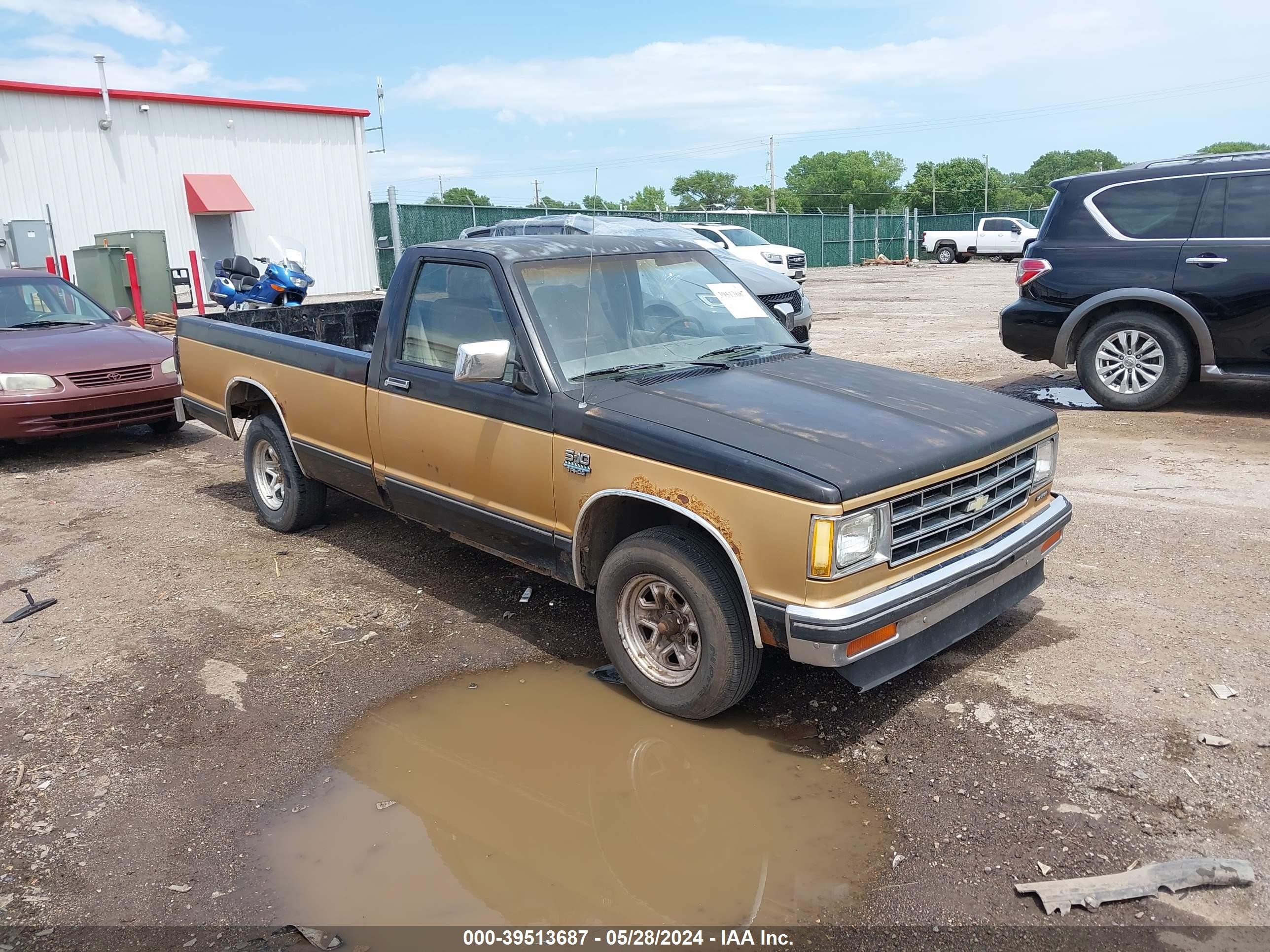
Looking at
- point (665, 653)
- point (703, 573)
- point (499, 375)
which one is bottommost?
point (665, 653)

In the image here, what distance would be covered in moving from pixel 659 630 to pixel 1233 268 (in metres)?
6.86

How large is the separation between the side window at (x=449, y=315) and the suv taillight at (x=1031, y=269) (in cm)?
616

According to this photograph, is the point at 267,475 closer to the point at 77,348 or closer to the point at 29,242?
the point at 77,348

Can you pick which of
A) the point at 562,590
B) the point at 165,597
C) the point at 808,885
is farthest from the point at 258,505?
the point at 808,885

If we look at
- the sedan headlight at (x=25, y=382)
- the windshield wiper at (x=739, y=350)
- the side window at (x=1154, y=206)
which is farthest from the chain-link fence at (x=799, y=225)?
the windshield wiper at (x=739, y=350)

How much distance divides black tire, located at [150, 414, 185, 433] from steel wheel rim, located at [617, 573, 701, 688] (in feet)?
22.8

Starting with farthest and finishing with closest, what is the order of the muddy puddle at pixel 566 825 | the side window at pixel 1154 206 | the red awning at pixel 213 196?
1. the red awning at pixel 213 196
2. the side window at pixel 1154 206
3. the muddy puddle at pixel 566 825

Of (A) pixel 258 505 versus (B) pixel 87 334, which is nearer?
(A) pixel 258 505

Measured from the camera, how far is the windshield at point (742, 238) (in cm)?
2358

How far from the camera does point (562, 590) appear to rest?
536 centimetres

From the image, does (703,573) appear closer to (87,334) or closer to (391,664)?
(391,664)

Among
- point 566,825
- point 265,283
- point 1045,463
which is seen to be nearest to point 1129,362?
point 1045,463

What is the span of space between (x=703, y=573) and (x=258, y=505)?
4.16 metres

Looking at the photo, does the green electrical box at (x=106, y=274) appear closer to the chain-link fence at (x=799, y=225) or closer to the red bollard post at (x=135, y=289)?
the red bollard post at (x=135, y=289)
